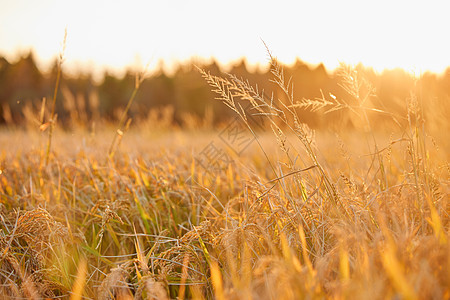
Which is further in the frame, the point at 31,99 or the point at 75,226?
the point at 31,99

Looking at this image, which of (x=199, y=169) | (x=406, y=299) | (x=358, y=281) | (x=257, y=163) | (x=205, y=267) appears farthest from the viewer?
(x=257, y=163)

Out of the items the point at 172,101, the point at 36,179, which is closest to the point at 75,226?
the point at 36,179

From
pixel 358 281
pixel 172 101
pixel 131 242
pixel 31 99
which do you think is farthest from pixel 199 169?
pixel 31 99

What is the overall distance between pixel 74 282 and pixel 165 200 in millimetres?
596

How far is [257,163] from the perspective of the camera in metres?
3.12

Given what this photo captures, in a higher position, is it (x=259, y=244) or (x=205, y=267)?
(x=259, y=244)

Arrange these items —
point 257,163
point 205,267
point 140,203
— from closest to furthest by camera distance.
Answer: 1. point 205,267
2. point 140,203
3. point 257,163

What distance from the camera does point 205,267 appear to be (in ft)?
4.03

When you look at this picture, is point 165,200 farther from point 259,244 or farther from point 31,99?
point 31,99

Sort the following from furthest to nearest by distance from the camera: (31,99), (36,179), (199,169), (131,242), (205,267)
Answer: (31,99) < (199,169) < (36,179) < (131,242) < (205,267)

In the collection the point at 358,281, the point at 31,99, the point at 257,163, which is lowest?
the point at 257,163

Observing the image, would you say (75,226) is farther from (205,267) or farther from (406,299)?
(406,299)

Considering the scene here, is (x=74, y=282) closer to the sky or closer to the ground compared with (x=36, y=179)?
closer to the ground

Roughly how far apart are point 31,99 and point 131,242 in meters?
14.4
